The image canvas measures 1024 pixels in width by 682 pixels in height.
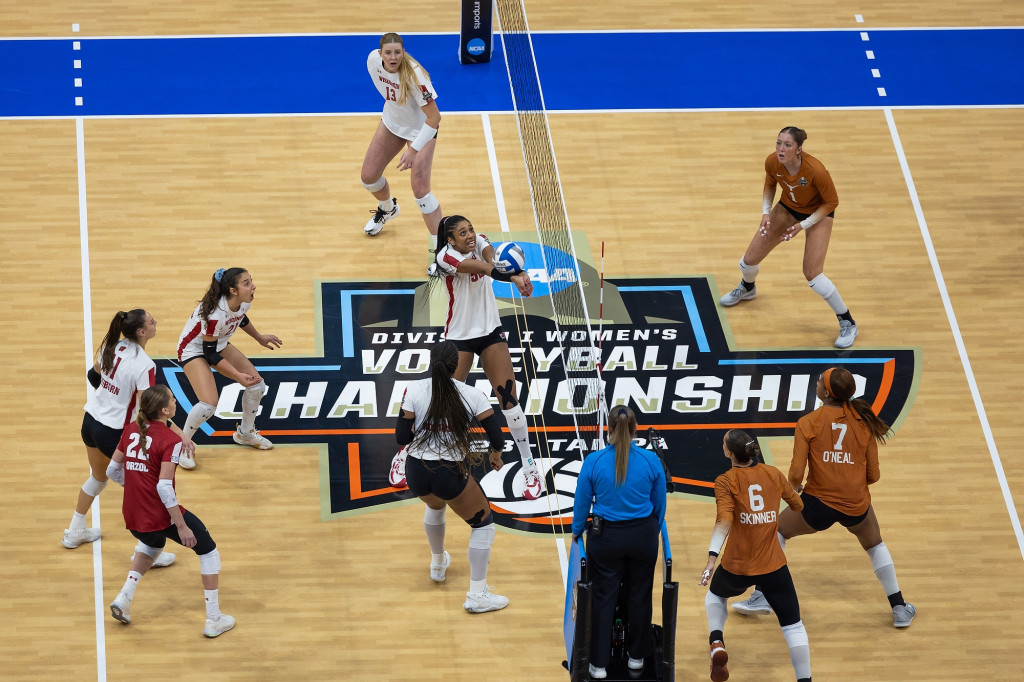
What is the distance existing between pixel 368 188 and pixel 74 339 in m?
3.00

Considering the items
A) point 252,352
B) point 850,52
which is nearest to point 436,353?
Answer: point 252,352

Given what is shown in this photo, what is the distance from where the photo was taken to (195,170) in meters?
13.9

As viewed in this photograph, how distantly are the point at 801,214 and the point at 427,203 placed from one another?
3.36 metres

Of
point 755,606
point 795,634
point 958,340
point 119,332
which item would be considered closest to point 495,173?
point 958,340

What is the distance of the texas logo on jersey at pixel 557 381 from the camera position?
36.3 ft

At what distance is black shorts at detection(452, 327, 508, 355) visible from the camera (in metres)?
10.3

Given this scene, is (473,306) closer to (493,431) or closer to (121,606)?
(493,431)

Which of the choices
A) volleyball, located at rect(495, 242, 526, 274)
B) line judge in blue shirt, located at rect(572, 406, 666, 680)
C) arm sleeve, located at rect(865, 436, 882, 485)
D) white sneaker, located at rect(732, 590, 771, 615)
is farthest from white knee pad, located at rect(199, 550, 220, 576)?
arm sleeve, located at rect(865, 436, 882, 485)

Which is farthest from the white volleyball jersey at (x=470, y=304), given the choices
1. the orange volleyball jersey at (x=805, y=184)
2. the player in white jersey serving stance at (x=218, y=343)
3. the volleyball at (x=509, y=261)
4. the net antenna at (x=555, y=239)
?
the orange volleyball jersey at (x=805, y=184)

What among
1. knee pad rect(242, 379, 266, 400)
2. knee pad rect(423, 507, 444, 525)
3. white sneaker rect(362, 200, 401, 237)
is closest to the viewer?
knee pad rect(423, 507, 444, 525)

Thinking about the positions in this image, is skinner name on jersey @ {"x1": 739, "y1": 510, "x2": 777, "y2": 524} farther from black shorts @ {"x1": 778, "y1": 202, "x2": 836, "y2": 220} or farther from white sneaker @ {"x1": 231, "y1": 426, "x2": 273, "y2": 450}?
Answer: white sneaker @ {"x1": 231, "y1": 426, "x2": 273, "y2": 450}

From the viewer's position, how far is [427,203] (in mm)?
12445

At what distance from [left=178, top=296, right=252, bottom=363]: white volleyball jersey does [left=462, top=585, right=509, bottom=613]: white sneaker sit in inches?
107

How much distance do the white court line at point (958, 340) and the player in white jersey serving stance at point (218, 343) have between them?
19.7 ft
